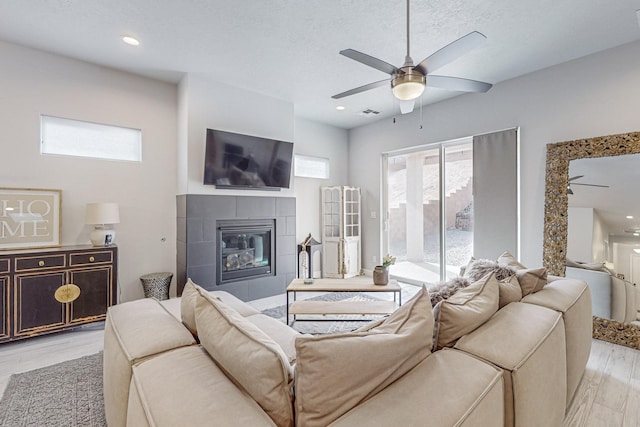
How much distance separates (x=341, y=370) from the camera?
0.84 metres

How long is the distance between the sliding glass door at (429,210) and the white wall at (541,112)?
365mm

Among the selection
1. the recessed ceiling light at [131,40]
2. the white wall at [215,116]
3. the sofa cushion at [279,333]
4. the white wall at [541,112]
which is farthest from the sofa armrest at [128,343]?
the white wall at [541,112]

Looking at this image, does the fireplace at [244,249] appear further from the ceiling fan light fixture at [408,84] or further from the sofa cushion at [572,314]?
the sofa cushion at [572,314]

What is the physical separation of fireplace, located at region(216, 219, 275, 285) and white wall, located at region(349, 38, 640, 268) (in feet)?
9.28

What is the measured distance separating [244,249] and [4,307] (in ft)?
7.77

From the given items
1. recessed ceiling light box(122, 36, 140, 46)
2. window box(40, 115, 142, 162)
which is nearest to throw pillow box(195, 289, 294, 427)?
recessed ceiling light box(122, 36, 140, 46)

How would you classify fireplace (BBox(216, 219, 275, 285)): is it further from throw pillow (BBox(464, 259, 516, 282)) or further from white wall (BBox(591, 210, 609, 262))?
white wall (BBox(591, 210, 609, 262))

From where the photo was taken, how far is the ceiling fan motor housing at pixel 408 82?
6.66ft

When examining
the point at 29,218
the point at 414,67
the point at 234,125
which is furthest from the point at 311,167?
the point at 29,218

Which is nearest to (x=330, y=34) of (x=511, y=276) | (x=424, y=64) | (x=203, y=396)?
(x=424, y=64)

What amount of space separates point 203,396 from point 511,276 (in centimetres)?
191

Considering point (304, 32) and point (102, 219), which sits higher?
point (304, 32)

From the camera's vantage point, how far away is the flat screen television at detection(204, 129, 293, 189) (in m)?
3.71

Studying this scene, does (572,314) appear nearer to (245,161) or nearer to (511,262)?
(511,262)
